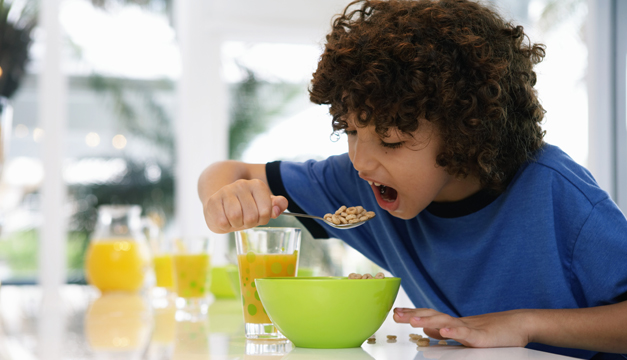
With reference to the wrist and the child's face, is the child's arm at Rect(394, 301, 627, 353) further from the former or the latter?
the child's face

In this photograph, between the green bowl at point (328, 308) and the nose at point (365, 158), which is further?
the nose at point (365, 158)

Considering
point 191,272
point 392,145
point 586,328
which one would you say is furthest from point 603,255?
point 191,272

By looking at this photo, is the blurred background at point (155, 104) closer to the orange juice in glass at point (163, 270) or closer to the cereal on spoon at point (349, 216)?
the orange juice in glass at point (163, 270)

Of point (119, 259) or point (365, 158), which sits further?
point (119, 259)

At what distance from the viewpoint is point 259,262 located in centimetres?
79

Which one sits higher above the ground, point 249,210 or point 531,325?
point 249,210

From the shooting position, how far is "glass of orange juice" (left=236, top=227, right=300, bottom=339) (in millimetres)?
767

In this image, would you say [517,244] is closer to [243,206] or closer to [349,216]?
[349,216]

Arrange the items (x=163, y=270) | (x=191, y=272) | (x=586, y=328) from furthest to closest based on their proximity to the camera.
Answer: (x=163, y=270)
(x=191, y=272)
(x=586, y=328)

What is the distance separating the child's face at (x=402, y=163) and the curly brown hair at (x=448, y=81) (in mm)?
18

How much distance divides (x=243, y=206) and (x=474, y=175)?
0.42 metres

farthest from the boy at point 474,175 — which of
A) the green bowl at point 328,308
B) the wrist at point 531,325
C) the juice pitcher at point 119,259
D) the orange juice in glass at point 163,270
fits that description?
the juice pitcher at point 119,259

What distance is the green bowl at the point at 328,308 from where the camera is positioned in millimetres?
648

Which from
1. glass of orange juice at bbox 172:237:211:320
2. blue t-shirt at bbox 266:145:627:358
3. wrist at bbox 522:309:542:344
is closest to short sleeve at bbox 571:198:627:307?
blue t-shirt at bbox 266:145:627:358
